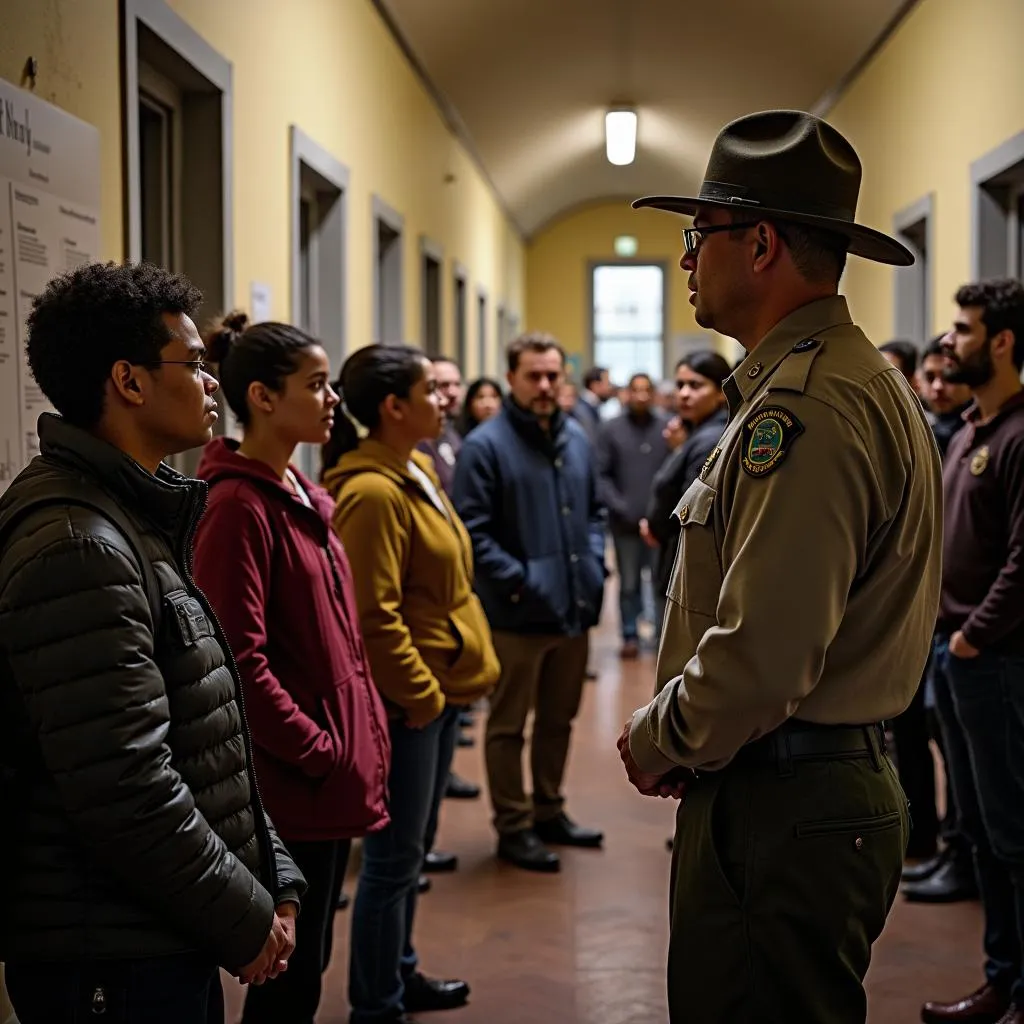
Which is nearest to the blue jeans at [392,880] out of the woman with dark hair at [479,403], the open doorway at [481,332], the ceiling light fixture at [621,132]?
the woman with dark hair at [479,403]

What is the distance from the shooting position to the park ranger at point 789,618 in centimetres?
189

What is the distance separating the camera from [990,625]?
11.1 ft

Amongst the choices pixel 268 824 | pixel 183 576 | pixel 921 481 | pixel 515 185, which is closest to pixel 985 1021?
pixel 921 481

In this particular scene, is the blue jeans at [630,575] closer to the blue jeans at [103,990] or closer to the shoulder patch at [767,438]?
the shoulder patch at [767,438]

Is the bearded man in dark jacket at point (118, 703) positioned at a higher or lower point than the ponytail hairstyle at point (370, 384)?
lower

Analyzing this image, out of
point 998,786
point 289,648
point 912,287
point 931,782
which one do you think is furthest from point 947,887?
point 912,287

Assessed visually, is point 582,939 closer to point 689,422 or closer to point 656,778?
point 689,422

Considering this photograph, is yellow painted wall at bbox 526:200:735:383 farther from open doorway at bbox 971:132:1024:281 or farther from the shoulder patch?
the shoulder patch

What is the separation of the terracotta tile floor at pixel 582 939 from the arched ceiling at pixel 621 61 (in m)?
4.44

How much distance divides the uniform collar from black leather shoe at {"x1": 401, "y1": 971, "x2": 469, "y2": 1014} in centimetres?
210

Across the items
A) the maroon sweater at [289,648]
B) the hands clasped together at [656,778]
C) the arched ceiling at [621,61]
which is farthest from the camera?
the arched ceiling at [621,61]

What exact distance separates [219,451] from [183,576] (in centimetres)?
84

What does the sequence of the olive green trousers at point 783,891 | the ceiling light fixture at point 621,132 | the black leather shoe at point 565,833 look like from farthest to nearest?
1. the ceiling light fixture at point 621,132
2. the black leather shoe at point 565,833
3. the olive green trousers at point 783,891

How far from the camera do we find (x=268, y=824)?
6.66 ft
